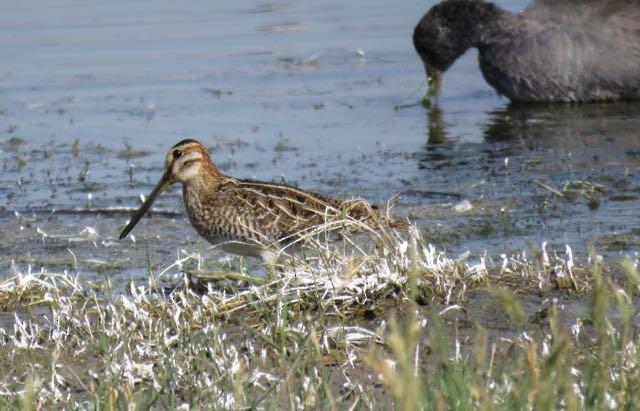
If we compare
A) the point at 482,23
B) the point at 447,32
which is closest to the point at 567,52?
the point at 482,23

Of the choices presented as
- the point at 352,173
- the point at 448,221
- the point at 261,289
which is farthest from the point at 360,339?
the point at 352,173

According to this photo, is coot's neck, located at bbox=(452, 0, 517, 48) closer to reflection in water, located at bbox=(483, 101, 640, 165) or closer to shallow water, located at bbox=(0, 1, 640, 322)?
shallow water, located at bbox=(0, 1, 640, 322)

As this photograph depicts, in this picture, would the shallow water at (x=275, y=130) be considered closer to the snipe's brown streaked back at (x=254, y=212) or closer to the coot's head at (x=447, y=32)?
the snipe's brown streaked back at (x=254, y=212)

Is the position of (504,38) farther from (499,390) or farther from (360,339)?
(499,390)

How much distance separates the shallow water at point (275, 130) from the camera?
6.87 m

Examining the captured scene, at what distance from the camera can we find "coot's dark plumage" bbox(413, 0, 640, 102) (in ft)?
35.3

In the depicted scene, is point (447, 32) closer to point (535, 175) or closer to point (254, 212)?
point (535, 175)

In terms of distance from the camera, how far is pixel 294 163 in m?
8.94

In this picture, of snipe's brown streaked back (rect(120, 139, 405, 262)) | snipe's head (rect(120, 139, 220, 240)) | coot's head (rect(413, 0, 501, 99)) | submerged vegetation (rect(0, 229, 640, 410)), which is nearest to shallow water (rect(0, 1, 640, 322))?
snipe's brown streaked back (rect(120, 139, 405, 262))

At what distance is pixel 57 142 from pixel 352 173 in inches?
102

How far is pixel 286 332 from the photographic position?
4320 millimetres

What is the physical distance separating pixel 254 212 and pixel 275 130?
4325mm

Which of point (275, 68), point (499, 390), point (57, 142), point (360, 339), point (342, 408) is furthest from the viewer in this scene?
point (275, 68)

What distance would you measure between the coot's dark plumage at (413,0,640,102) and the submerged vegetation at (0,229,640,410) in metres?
5.54
